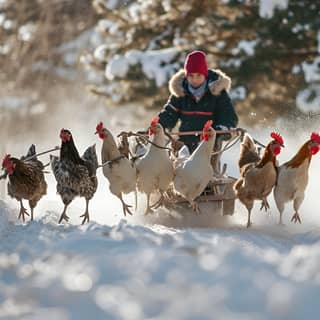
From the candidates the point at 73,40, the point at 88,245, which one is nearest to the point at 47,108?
the point at 73,40

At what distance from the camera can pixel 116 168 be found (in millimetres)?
9258

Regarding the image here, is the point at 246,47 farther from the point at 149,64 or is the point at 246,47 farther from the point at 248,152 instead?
the point at 248,152

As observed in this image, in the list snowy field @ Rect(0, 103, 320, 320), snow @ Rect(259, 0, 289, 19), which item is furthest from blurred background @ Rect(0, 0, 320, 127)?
snowy field @ Rect(0, 103, 320, 320)

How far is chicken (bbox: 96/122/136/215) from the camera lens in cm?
923

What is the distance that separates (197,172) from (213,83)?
2142mm

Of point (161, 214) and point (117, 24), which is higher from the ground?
point (117, 24)

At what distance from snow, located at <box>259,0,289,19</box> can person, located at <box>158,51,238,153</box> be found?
10514mm

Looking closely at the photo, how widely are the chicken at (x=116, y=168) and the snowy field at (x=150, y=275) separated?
141 centimetres

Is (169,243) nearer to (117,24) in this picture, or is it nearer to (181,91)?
(181,91)

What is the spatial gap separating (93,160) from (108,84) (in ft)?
55.2

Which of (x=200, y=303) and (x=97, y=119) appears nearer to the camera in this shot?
(x=200, y=303)

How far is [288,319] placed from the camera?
4.31m

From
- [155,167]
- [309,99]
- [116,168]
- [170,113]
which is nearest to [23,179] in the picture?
[116,168]

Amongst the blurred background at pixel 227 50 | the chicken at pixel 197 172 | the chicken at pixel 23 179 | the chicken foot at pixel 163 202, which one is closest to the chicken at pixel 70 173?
the chicken at pixel 23 179
